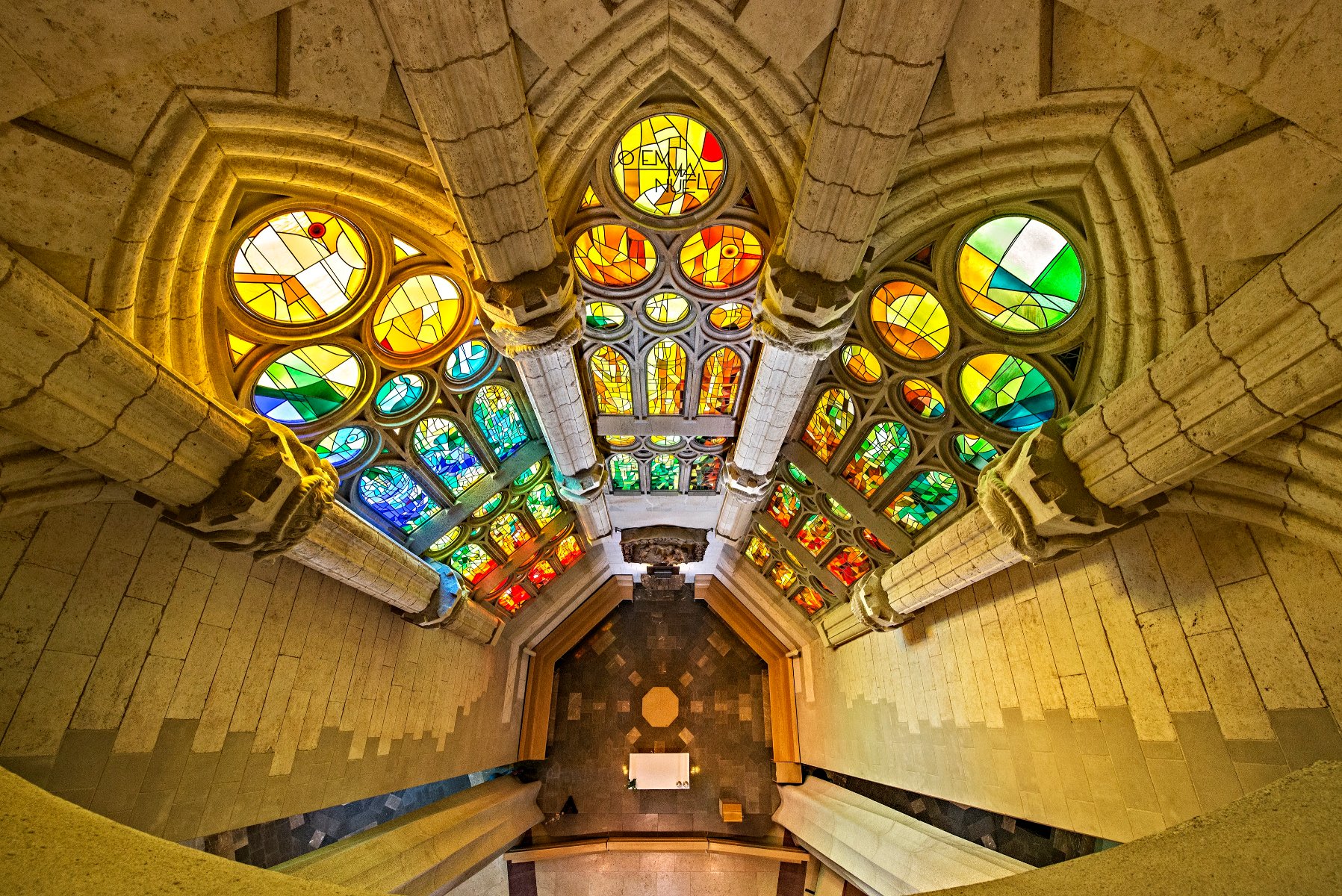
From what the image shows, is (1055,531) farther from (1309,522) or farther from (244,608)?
(244,608)

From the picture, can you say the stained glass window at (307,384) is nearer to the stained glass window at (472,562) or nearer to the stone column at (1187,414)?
the stained glass window at (472,562)

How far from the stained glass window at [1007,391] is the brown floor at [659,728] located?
10.1 m

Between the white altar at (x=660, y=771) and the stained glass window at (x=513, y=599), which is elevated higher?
the stained glass window at (x=513, y=599)

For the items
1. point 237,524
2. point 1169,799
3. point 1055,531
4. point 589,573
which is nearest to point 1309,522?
point 1055,531

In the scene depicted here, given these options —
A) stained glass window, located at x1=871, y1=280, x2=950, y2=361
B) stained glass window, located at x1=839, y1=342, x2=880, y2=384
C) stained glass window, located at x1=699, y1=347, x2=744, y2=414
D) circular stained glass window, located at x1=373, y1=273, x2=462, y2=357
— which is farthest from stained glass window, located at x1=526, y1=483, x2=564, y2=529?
stained glass window, located at x1=871, y1=280, x2=950, y2=361

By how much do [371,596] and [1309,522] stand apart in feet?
23.2

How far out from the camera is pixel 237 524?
130 inches

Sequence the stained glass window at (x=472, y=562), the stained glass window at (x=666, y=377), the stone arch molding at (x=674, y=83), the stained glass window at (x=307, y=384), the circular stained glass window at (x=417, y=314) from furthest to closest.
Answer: the stained glass window at (x=472, y=562) → the stained glass window at (x=666, y=377) → the circular stained glass window at (x=417, y=314) → the stained glass window at (x=307, y=384) → the stone arch molding at (x=674, y=83)

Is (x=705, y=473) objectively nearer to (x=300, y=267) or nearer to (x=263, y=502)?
(x=300, y=267)

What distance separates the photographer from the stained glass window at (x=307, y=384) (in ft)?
14.2

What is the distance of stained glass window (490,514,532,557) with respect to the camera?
8148 millimetres

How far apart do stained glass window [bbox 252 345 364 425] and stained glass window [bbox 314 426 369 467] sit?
0.31 m

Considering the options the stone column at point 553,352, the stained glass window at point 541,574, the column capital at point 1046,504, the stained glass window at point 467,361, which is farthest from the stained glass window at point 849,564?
the stained glass window at point 467,361

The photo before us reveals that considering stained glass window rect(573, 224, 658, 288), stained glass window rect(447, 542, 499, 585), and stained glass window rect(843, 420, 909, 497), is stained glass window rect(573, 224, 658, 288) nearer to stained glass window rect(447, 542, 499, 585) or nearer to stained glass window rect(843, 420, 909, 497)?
stained glass window rect(843, 420, 909, 497)
